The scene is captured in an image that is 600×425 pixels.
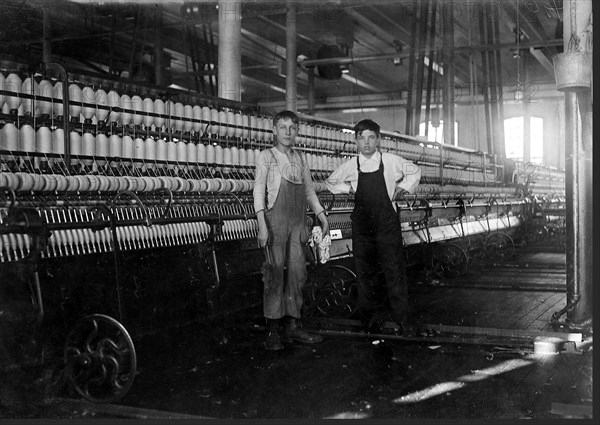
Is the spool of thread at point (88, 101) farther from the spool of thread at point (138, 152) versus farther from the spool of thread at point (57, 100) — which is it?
the spool of thread at point (138, 152)

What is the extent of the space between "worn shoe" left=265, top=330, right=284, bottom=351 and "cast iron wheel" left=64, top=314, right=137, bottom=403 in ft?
3.29

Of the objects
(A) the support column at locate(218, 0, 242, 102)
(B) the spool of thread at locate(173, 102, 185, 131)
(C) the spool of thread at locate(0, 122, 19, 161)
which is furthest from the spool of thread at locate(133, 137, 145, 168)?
(A) the support column at locate(218, 0, 242, 102)

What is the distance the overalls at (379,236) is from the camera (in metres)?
4.60

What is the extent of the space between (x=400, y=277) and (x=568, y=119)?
1507 millimetres

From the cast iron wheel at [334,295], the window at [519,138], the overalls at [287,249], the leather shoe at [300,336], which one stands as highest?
the window at [519,138]

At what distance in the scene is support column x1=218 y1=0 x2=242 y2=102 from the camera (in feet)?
26.0

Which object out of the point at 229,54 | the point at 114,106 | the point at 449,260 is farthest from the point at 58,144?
the point at 449,260

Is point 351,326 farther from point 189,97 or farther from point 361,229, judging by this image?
point 189,97

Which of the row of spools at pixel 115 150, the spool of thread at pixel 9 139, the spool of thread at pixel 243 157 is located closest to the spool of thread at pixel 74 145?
the row of spools at pixel 115 150

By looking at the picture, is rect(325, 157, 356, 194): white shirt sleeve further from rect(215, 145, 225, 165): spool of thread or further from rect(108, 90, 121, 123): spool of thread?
rect(108, 90, 121, 123): spool of thread

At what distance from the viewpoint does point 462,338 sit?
4.47m

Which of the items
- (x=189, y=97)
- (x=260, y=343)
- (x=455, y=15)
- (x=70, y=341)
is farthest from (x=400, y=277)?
(x=455, y=15)

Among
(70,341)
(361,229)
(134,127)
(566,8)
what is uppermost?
(566,8)

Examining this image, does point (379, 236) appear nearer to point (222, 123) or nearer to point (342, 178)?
point (342, 178)
